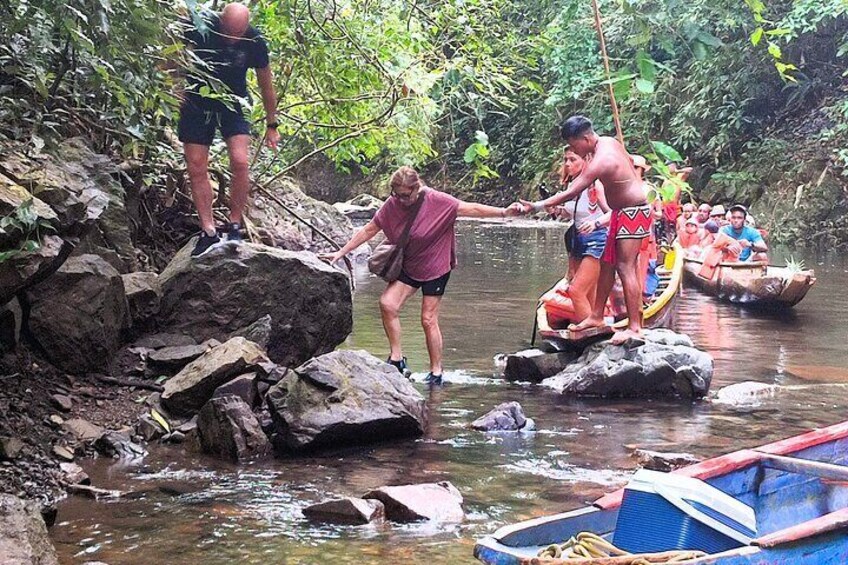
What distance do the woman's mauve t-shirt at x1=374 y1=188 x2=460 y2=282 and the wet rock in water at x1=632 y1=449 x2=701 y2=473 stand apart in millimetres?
2781

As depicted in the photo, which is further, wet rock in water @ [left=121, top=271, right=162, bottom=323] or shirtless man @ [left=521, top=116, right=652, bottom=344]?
shirtless man @ [left=521, top=116, right=652, bottom=344]

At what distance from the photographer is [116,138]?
8.73 m

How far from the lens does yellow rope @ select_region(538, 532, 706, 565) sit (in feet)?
10.6

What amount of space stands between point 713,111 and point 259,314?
20873 millimetres

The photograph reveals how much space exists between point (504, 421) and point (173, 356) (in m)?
2.42

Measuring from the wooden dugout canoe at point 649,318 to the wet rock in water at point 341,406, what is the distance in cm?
239

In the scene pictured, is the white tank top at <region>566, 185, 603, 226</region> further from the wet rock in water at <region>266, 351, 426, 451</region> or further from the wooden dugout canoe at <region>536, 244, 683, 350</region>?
the wet rock in water at <region>266, 351, 426, 451</region>

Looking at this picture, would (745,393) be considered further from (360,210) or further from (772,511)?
(360,210)

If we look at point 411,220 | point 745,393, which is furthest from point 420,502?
point 745,393

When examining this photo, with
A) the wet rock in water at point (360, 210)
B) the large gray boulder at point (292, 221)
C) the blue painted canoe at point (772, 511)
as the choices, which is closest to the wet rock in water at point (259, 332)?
the large gray boulder at point (292, 221)

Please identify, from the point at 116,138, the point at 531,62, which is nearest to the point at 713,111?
the point at 531,62

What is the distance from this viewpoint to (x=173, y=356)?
289 inches

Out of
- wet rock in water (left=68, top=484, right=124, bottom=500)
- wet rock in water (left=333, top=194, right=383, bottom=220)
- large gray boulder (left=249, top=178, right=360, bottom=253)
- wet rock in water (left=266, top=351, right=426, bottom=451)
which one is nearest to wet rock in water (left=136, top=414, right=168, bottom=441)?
wet rock in water (left=266, top=351, right=426, bottom=451)

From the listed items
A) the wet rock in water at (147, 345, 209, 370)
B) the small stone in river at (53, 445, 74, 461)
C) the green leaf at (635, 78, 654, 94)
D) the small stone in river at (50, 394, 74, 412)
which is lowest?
the small stone in river at (53, 445, 74, 461)
